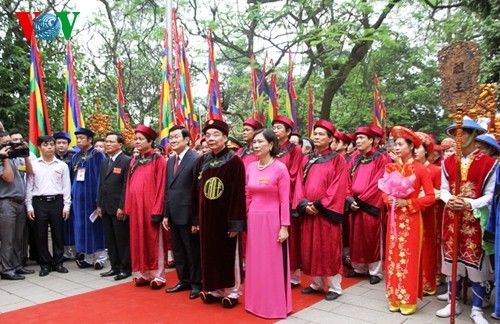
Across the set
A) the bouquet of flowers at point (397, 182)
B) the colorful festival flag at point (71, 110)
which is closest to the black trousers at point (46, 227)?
the colorful festival flag at point (71, 110)

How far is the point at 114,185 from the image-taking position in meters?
5.22

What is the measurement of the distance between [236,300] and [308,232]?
38.5 inches

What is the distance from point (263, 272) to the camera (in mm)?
3787

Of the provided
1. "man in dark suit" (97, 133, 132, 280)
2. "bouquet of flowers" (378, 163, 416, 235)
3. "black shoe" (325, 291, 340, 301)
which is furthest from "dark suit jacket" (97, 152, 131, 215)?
"bouquet of flowers" (378, 163, 416, 235)

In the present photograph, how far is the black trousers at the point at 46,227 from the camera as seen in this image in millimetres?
5480

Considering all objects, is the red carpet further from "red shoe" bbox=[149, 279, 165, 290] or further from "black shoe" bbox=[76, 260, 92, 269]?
"black shoe" bbox=[76, 260, 92, 269]

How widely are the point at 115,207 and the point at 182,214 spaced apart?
1123 millimetres

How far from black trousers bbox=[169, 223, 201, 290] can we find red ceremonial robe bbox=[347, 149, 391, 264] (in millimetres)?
1842

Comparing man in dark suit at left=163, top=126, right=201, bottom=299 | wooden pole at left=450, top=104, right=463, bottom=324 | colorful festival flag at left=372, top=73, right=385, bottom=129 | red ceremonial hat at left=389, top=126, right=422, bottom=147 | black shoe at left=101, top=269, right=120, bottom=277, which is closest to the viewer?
wooden pole at left=450, top=104, right=463, bottom=324

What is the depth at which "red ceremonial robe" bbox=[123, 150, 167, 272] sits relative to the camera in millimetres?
4738

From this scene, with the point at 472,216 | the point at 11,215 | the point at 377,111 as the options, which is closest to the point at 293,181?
the point at 472,216

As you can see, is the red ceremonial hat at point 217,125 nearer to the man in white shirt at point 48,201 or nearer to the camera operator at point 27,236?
the man in white shirt at point 48,201

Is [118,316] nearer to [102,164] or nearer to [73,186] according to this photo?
[102,164]

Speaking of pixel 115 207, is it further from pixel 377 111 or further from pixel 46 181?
pixel 377 111
